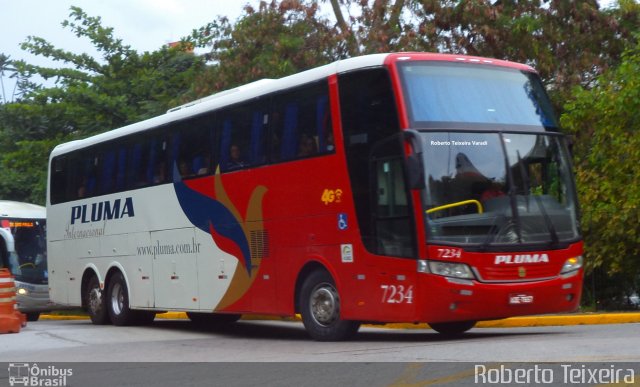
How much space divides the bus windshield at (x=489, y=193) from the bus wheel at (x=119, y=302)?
29.9 feet

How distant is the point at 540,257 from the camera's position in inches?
516

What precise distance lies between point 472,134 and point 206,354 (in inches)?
169

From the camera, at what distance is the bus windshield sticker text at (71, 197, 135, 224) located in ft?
64.6

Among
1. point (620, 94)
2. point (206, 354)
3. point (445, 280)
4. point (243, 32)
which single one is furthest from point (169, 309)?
point (243, 32)

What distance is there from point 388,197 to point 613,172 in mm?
8618

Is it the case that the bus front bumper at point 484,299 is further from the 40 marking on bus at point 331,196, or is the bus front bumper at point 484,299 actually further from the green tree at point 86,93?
the green tree at point 86,93

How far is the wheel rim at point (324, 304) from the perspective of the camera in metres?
14.0

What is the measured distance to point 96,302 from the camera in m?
21.3

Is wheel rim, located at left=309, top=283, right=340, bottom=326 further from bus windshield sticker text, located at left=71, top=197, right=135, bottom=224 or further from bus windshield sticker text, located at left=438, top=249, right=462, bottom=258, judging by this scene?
bus windshield sticker text, located at left=71, top=197, right=135, bottom=224

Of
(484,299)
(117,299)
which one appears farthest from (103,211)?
(484,299)

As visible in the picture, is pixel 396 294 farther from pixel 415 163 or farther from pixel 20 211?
pixel 20 211

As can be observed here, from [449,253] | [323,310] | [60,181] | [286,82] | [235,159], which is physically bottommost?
[323,310]

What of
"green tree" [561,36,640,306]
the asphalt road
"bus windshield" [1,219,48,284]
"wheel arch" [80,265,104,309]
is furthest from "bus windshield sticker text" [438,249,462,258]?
"bus windshield" [1,219,48,284]

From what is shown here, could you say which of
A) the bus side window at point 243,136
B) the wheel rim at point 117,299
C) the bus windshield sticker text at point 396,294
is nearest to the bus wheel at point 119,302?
the wheel rim at point 117,299
